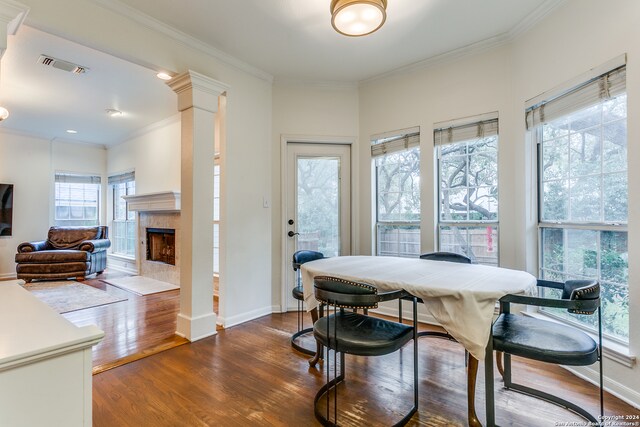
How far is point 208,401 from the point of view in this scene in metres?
1.90

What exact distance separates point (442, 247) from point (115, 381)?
9.80ft

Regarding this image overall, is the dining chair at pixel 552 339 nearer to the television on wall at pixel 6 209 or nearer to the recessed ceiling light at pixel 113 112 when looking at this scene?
Answer: the recessed ceiling light at pixel 113 112

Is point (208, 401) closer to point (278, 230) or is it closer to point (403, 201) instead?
point (278, 230)

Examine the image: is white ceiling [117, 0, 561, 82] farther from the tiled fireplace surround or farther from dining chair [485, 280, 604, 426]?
the tiled fireplace surround

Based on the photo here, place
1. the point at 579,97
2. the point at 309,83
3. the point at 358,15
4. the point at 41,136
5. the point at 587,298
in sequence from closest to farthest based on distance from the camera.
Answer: the point at 587,298 < the point at 358,15 < the point at 579,97 < the point at 309,83 < the point at 41,136

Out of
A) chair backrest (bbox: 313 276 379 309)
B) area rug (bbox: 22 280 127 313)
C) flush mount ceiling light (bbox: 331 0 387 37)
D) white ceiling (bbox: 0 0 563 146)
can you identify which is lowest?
area rug (bbox: 22 280 127 313)

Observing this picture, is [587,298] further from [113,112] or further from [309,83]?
[113,112]

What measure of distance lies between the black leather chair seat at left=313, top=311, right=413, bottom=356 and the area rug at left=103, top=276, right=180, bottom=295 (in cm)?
376

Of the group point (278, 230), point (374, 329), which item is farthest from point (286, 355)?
point (278, 230)

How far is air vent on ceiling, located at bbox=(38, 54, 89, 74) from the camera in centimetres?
319

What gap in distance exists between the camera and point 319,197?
3.79m

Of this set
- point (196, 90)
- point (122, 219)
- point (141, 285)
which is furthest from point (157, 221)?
point (196, 90)


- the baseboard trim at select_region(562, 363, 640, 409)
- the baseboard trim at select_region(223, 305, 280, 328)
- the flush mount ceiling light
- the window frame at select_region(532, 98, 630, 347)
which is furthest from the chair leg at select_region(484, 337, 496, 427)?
the baseboard trim at select_region(223, 305, 280, 328)

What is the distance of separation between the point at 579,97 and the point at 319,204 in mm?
2526
